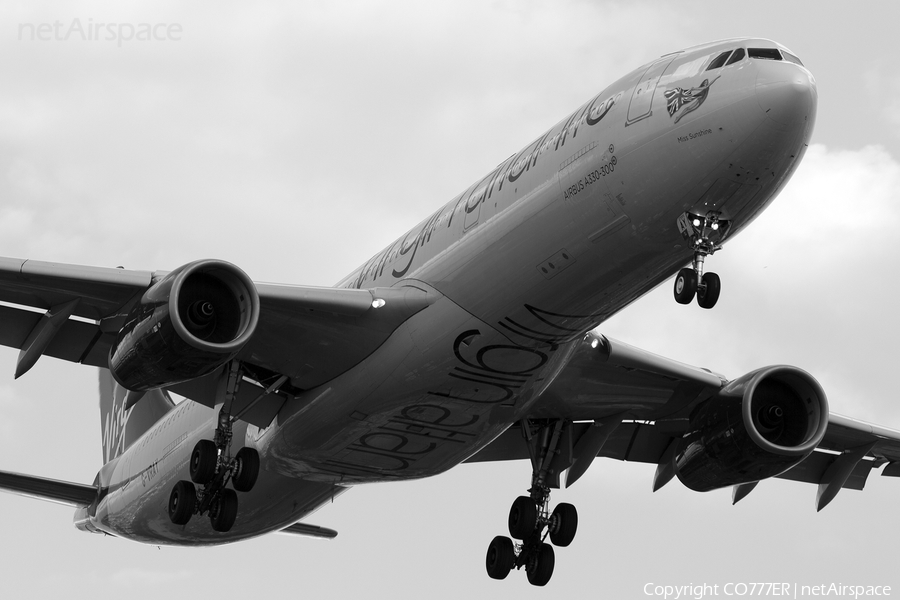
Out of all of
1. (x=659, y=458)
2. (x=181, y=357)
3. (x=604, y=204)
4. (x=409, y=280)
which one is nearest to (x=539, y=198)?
(x=604, y=204)

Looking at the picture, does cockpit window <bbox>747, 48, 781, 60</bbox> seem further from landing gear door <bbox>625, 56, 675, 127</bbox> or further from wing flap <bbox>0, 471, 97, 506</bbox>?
wing flap <bbox>0, 471, 97, 506</bbox>

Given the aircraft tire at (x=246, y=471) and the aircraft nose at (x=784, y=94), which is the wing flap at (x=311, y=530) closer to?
the aircraft tire at (x=246, y=471)

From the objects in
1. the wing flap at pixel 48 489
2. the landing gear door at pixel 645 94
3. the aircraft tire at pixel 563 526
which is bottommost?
the aircraft tire at pixel 563 526

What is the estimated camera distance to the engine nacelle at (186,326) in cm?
1688

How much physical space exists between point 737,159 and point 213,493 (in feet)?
32.1

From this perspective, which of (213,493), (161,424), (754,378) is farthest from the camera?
(161,424)

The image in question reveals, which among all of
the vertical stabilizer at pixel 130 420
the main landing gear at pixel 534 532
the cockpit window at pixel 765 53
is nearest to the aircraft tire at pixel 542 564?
the main landing gear at pixel 534 532

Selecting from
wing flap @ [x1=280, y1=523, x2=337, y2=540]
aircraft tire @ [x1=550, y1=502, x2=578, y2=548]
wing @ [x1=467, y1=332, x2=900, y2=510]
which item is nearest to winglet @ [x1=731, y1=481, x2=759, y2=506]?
wing @ [x1=467, y1=332, x2=900, y2=510]

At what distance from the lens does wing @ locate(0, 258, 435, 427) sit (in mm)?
18172

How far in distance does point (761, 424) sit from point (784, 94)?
9095 millimetres

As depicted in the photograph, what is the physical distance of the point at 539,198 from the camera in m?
16.8

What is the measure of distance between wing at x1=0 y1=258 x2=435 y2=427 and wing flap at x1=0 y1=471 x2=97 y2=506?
177 inches

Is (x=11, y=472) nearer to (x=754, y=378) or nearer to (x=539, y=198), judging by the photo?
(x=539, y=198)

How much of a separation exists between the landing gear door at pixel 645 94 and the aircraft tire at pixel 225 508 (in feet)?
28.2
